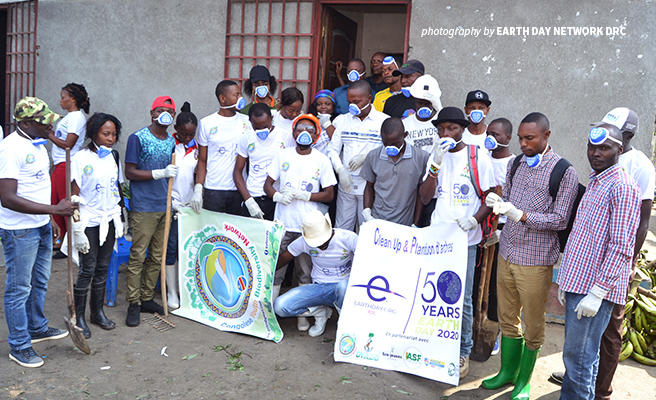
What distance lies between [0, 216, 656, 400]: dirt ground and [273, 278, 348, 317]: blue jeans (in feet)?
0.81

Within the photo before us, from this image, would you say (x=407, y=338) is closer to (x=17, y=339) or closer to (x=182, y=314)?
(x=182, y=314)

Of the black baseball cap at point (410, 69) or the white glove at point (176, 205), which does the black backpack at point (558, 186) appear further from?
the white glove at point (176, 205)

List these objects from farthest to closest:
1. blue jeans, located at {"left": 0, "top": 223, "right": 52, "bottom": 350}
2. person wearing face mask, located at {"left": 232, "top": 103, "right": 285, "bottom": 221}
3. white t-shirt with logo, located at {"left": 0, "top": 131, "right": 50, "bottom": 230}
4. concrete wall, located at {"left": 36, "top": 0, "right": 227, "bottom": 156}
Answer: concrete wall, located at {"left": 36, "top": 0, "right": 227, "bottom": 156} → person wearing face mask, located at {"left": 232, "top": 103, "right": 285, "bottom": 221} → blue jeans, located at {"left": 0, "top": 223, "right": 52, "bottom": 350} → white t-shirt with logo, located at {"left": 0, "top": 131, "right": 50, "bottom": 230}

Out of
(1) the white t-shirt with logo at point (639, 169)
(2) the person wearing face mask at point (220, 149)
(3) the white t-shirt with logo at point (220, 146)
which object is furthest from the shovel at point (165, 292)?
(1) the white t-shirt with logo at point (639, 169)

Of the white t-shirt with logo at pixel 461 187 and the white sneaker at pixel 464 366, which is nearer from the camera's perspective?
the white t-shirt with logo at pixel 461 187

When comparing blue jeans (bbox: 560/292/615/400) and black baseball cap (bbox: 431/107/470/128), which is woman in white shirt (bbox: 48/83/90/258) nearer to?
black baseball cap (bbox: 431/107/470/128)

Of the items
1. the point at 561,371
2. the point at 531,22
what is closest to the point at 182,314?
the point at 561,371

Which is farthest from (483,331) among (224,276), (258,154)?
(258,154)

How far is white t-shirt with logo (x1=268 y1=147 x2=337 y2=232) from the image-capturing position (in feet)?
17.0

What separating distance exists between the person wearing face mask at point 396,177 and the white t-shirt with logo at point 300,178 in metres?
0.46

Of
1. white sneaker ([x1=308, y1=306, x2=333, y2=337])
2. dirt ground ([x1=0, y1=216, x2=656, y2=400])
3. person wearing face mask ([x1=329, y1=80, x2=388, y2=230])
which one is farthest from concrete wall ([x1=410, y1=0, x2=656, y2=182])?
white sneaker ([x1=308, y1=306, x2=333, y2=337])

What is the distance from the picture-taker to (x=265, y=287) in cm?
498

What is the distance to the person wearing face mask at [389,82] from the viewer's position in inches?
243

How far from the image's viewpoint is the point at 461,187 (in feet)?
14.6
